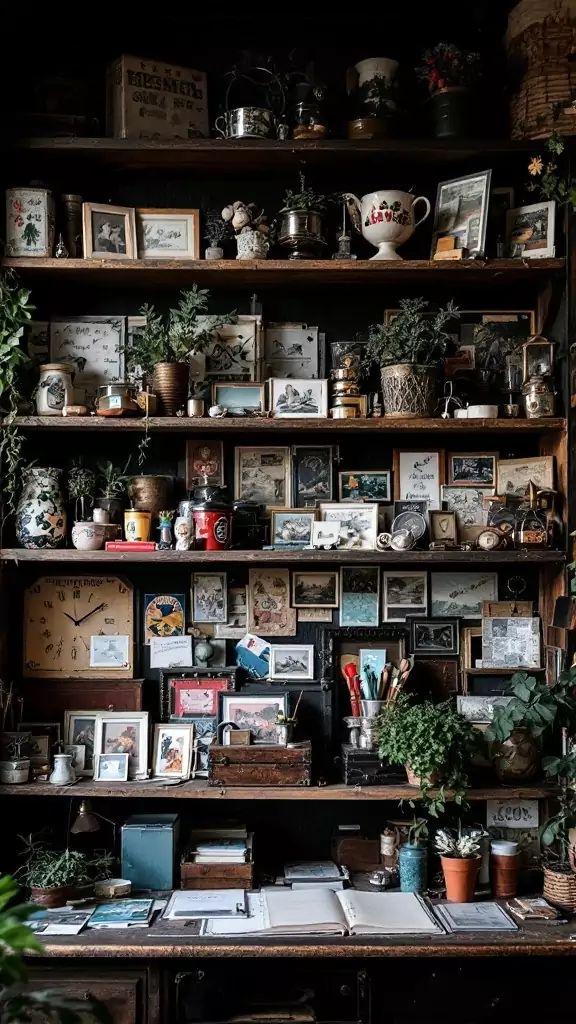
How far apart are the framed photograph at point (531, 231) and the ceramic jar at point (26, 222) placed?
1653 millimetres

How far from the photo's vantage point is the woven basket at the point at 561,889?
3.08m

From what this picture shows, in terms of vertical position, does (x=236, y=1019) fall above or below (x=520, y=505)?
below

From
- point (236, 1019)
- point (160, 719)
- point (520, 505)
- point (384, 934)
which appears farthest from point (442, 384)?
point (236, 1019)

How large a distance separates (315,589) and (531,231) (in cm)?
151

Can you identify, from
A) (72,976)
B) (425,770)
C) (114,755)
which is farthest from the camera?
(114,755)

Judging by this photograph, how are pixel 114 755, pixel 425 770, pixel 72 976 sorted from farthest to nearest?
pixel 114 755 < pixel 425 770 < pixel 72 976

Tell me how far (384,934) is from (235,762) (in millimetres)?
732

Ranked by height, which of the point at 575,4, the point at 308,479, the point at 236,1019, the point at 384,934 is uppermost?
the point at 575,4

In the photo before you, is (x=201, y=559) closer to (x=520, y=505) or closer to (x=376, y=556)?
(x=376, y=556)

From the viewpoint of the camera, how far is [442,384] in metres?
3.42

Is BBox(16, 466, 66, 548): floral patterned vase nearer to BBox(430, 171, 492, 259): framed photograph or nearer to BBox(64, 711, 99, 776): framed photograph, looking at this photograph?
BBox(64, 711, 99, 776): framed photograph

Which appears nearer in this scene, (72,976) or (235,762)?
(72,976)

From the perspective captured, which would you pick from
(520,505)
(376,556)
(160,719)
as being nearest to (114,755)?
(160,719)

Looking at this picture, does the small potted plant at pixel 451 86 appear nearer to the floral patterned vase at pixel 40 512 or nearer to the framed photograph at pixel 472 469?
the framed photograph at pixel 472 469
